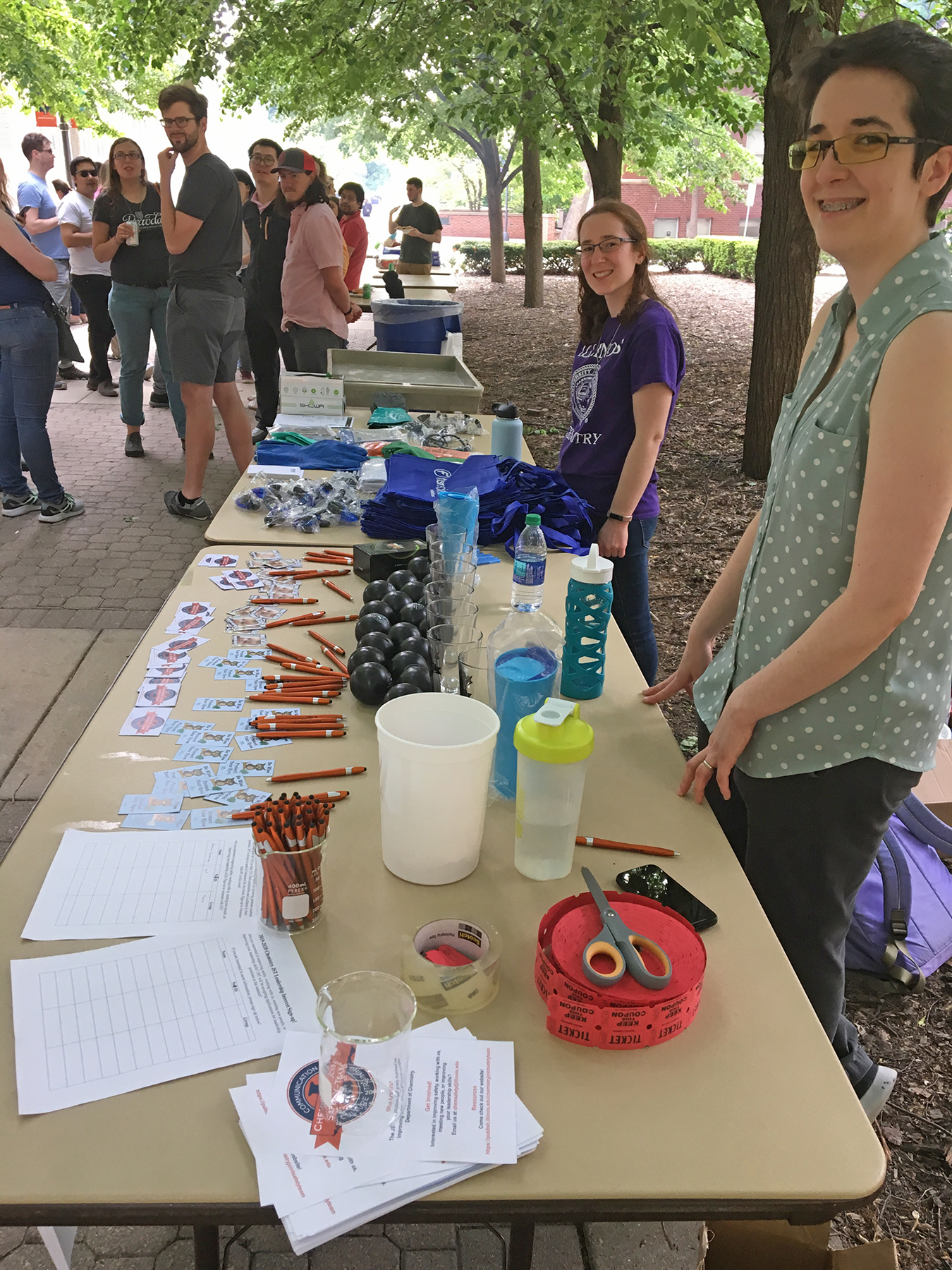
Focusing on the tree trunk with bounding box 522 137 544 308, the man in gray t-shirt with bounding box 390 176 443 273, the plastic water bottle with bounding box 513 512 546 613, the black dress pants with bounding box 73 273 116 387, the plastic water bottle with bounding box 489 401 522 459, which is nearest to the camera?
the plastic water bottle with bounding box 513 512 546 613

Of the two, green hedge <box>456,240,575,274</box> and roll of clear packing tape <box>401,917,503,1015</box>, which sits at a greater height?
green hedge <box>456,240,575,274</box>

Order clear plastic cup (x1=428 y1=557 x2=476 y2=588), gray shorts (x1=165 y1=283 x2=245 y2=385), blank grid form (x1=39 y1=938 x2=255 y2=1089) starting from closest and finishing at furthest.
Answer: blank grid form (x1=39 y1=938 x2=255 y2=1089) → clear plastic cup (x1=428 y1=557 x2=476 y2=588) → gray shorts (x1=165 y1=283 x2=245 y2=385)

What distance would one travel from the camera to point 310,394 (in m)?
4.31

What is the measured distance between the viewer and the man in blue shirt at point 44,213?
8477mm

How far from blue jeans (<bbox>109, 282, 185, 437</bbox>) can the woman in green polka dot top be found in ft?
17.1

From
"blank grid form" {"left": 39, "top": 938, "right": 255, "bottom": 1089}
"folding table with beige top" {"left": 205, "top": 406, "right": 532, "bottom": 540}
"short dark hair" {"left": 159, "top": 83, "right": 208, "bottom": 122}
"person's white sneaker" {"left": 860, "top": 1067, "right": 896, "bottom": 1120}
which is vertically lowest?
"person's white sneaker" {"left": 860, "top": 1067, "right": 896, "bottom": 1120}

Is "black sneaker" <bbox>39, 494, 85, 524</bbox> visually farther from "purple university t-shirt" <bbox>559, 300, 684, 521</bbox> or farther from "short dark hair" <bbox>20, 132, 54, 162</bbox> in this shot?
"short dark hair" <bbox>20, 132, 54, 162</bbox>

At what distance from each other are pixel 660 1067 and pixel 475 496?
1.84 metres

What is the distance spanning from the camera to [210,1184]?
0.98 metres

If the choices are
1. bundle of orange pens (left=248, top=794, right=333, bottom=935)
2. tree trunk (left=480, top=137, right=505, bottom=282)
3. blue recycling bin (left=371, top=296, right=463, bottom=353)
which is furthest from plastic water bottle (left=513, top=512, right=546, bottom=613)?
tree trunk (left=480, top=137, right=505, bottom=282)

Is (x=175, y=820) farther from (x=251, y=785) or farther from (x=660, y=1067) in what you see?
(x=660, y=1067)

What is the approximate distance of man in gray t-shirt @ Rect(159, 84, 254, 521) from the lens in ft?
14.6

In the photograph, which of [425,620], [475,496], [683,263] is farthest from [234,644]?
[683,263]

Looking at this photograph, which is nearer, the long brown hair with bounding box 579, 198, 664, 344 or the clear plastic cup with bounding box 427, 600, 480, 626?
the clear plastic cup with bounding box 427, 600, 480, 626
